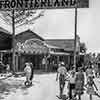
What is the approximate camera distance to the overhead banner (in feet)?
22.2

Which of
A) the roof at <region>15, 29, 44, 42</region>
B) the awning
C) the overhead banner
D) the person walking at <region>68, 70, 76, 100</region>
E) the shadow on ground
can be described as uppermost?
the roof at <region>15, 29, 44, 42</region>

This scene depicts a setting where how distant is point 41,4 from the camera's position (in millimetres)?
6902

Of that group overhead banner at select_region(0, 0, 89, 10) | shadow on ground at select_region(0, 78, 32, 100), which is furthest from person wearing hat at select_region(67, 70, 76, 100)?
overhead banner at select_region(0, 0, 89, 10)

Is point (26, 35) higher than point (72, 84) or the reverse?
higher

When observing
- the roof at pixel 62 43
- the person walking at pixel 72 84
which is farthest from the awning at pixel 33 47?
the person walking at pixel 72 84

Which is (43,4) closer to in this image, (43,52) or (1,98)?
(1,98)

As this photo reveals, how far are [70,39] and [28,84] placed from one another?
86.0ft

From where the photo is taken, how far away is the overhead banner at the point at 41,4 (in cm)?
678

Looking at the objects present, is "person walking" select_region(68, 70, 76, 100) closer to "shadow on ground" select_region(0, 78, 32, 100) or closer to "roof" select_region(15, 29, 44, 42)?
"shadow on ground" select_region(0, 78, 32, 100)

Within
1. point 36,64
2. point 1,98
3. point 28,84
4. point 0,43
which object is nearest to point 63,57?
point 36,64

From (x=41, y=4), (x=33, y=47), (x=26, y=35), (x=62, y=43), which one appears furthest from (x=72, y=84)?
(x=62, y=43)

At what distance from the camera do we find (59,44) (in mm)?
40281

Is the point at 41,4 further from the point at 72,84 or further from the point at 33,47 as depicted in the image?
the point at 33,47

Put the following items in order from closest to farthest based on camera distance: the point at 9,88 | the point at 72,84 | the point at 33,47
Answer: the point at 72,84
the point at 9,88
the point at 33,47
